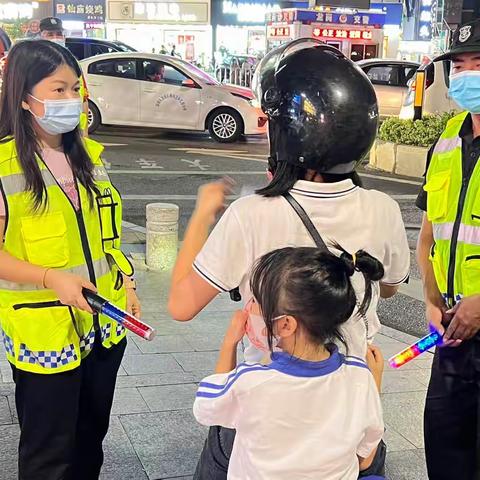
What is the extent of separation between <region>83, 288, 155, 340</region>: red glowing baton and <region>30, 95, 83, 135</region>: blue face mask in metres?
0.59

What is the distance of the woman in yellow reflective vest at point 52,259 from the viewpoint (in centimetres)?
236

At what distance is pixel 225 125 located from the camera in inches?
575

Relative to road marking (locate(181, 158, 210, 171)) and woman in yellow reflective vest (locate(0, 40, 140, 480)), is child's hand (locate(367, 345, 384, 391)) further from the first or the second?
road marking (locate(181, 158, 210, 171))

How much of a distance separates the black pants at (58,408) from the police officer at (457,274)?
115cm

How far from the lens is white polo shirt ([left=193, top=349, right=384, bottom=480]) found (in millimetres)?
1681

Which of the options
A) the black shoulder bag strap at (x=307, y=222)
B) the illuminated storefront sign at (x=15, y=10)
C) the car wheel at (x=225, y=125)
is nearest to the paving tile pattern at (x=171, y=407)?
the black shoulder bag strap at (x=307, y=222)

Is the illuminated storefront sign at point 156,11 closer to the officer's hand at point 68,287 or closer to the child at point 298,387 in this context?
the officer's hand at point 68,287

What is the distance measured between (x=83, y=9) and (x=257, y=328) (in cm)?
3559

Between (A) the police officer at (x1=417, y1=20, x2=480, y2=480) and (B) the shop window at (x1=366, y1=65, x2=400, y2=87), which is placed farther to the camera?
(B) the shop window at (x1=366, y1=65, x2=400, y2=87)

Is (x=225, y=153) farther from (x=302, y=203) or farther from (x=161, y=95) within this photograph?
(x=302, y=203)

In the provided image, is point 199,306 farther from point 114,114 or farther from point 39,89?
point 114,114

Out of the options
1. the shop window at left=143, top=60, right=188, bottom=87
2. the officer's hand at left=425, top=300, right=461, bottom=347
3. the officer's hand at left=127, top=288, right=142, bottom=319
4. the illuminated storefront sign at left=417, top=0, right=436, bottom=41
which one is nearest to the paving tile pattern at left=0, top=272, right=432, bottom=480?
the officer's hand at left=127, top=288, right=142, bottom=319

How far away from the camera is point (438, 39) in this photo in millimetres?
15094

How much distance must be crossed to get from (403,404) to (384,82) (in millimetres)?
14114
